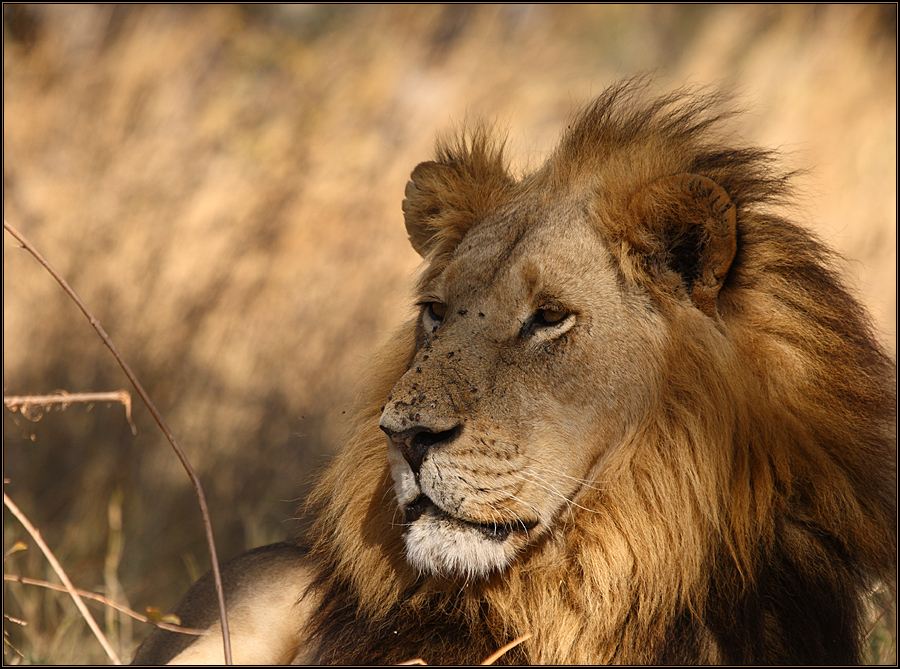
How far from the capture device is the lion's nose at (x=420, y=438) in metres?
2.24

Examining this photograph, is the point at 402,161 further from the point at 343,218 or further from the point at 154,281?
the point at 154,281

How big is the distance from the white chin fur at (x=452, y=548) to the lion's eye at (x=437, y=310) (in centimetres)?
79

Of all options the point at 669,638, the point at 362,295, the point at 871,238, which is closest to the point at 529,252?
the point at 669,638

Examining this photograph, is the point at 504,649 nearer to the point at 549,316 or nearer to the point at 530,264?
the point at 549,316

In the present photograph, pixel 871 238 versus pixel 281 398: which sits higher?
pixel 281 398

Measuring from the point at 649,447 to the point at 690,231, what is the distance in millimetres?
645

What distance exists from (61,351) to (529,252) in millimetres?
5337

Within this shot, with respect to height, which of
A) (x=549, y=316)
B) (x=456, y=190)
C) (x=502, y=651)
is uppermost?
(x=456, y=190)

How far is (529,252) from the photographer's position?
2600 millimetres

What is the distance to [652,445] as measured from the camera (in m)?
2.42

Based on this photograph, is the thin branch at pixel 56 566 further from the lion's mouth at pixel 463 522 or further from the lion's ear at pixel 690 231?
the lion's ear at pixel 690 231

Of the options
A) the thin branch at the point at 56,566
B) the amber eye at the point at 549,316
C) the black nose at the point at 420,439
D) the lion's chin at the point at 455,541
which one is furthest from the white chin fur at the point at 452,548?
the thin branch at the point at 56,566

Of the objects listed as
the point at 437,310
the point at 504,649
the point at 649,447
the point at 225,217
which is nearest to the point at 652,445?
the point at 649,447

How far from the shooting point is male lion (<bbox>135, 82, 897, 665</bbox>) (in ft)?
7.63
